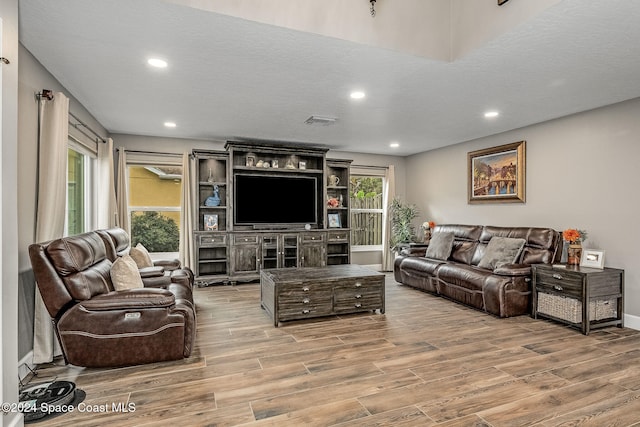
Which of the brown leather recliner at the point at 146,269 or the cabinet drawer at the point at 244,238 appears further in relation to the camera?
the cabinet drawer at the point at 244,238

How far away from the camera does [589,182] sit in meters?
4.11

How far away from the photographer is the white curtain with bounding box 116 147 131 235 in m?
5.31

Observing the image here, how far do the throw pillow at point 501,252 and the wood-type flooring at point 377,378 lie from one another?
2.90ft

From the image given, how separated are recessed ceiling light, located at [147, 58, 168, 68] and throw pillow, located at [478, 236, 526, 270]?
419 centimetres

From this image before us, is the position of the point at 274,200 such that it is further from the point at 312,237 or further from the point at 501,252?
the point at 501,252

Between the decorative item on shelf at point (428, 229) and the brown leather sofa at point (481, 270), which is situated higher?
the decorative item on shelf at point (428, 229)

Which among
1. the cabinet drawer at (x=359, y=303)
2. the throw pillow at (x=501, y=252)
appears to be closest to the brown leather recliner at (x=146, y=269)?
the cabinet drawer at (x=359, y=303)

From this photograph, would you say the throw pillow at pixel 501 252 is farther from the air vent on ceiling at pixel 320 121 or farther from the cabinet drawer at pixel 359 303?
the air vent on ceiling at pixel 320 121

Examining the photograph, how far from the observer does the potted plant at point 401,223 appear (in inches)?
269

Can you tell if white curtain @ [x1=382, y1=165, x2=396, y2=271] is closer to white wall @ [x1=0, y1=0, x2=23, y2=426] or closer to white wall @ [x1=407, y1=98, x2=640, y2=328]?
white wall @ [x1=407, y1=98, x2=640, y2=328]

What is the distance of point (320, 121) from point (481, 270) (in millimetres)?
2861

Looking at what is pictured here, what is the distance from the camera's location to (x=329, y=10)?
2.41 meters

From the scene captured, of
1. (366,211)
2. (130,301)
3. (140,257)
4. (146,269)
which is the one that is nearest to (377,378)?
(130,301)

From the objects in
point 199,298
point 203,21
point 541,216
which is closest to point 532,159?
point 541,216
